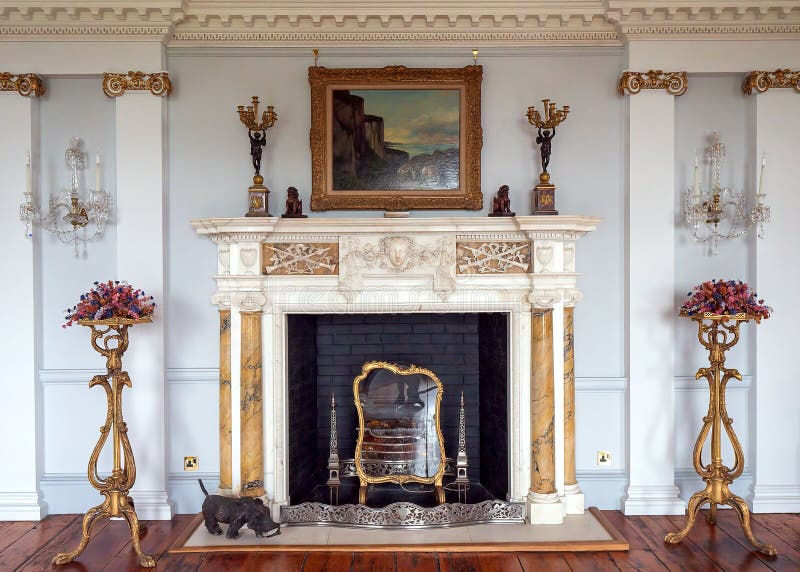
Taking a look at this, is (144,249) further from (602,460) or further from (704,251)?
(704,251)

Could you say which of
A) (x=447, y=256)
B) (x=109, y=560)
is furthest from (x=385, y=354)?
(x=109, y=560)

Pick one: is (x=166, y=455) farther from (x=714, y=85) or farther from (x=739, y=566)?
(x=714, y=85)

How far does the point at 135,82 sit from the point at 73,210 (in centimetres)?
88

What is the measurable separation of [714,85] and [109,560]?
14.9 feet

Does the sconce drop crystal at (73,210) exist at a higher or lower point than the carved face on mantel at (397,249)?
higher

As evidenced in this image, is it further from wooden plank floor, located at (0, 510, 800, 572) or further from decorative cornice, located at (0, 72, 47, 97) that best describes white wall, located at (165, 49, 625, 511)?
decorative cornice, located at (0, 72, 47, 97)

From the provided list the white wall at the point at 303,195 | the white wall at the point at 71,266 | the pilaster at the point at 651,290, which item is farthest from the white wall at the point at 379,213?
the white wall at the point at 71,266

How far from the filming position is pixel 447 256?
4016 mm

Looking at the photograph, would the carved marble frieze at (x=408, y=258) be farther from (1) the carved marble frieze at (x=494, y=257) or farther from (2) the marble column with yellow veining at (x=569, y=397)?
(2) the marble column with yellow veining at (x=569, y=397)

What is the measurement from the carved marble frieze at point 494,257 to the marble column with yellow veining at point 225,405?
4.68 ft

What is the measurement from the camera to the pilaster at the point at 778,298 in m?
4.25

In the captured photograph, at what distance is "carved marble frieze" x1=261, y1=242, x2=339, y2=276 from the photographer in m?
4.03

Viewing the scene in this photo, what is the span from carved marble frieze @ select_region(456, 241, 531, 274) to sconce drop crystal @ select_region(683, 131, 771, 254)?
113cm

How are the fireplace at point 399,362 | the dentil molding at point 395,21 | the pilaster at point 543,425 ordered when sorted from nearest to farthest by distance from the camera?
the pilaster at point 543,425, the dentil molding at point 395,21, the fireplace at point 399,362
